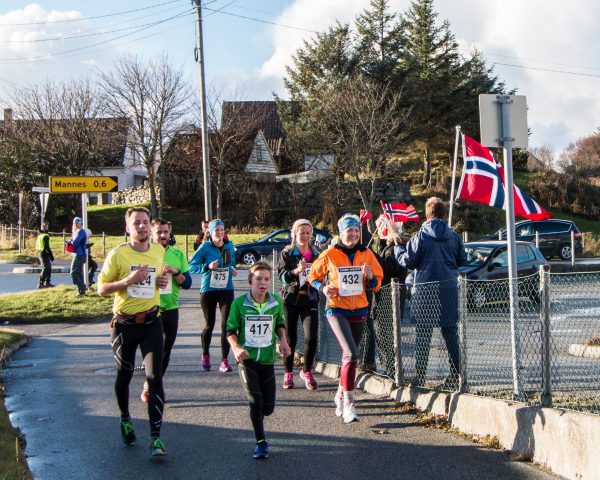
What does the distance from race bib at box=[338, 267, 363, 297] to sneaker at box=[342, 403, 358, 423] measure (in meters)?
1.03

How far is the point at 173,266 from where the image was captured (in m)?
7.37

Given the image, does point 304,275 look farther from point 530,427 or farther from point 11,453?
point 11,453

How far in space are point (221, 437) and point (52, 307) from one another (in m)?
10.8

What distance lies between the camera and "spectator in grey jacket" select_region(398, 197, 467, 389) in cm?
703

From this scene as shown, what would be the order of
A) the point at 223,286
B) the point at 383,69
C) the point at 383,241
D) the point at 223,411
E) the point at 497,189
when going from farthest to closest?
the point at 383,69, the point at 497,189, the point at 383,241, the point at 223,286, the point at 223,411

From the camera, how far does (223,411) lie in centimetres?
707

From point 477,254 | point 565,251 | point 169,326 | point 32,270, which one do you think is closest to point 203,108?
point 32,270

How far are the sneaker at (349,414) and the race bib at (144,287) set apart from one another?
210 cm

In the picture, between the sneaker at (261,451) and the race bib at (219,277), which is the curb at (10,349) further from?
the sneaker at (261,451)

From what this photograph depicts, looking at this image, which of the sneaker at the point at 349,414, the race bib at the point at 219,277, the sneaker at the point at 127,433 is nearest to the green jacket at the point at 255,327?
the sneaker at the point at 349,414

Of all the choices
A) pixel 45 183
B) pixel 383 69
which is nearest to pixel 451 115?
pixel 383 69

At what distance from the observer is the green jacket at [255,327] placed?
5797 millimetres

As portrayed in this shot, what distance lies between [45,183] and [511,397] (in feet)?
138

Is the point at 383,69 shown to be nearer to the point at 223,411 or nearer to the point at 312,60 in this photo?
the point at 312,60
